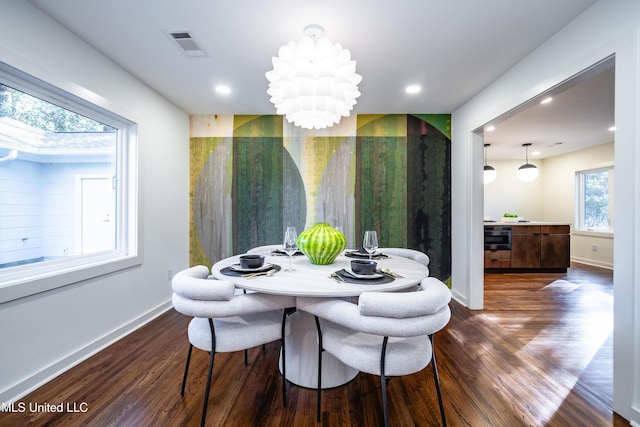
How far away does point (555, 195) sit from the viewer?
6.04 metres

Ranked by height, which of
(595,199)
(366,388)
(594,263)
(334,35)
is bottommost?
(366,388)

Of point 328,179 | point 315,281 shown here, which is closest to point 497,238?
point 328,179

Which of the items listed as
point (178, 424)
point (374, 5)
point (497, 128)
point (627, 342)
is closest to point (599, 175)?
point (497, 128)

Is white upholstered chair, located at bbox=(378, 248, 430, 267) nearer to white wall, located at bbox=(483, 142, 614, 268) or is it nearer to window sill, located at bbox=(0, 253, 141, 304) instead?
window sill, located at bbox=(0, 253, 141, 304)

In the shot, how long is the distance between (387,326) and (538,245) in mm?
5240

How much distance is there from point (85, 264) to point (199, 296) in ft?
5.15

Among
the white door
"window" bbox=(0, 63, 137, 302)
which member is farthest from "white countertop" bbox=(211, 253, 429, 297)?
the white door

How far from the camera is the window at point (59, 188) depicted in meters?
1.68

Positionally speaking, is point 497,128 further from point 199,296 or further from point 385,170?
point 199,296

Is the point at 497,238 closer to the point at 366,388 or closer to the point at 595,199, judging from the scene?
the point at 595,199

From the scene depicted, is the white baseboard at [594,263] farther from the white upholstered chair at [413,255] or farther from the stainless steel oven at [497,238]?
the white upholstered chair at [413,255]

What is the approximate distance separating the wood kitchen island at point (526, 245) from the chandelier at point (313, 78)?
441 centimetres

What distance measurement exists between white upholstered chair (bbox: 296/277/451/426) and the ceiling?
171cm

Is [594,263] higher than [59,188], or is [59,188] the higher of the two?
[59,188]
